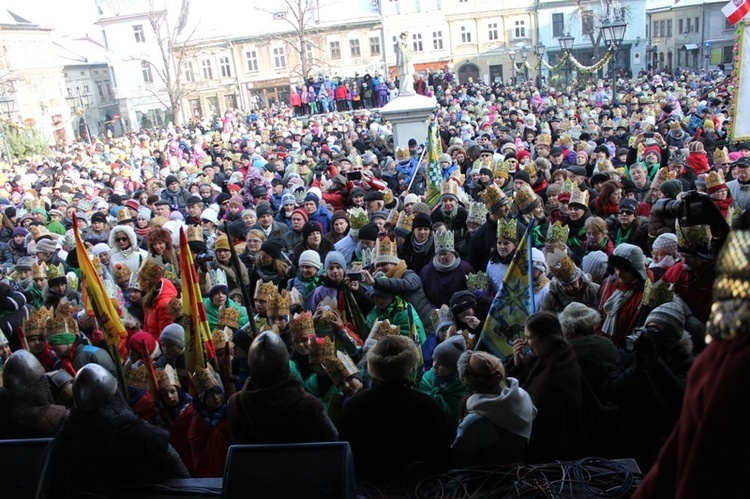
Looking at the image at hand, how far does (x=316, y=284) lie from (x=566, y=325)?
9.04 feet

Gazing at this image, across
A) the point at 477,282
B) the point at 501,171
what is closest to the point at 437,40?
the point at 501,171

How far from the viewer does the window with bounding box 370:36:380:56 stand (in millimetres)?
51156

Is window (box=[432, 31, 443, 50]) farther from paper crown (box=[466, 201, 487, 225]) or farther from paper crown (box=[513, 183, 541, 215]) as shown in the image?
paper crown (box=[513, 183, 541, 215])

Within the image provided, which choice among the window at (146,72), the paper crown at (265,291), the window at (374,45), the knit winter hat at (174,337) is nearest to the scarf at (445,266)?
the paper crown at (265,291)

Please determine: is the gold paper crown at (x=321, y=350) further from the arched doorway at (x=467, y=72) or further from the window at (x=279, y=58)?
the arched doorway at (x=467, y=72)

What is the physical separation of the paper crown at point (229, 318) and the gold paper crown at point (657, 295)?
3.04m

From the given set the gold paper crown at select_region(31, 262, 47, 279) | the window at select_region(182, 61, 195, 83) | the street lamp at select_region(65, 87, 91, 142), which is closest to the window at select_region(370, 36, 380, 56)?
the window at select_region(182, 61, 195, 83)


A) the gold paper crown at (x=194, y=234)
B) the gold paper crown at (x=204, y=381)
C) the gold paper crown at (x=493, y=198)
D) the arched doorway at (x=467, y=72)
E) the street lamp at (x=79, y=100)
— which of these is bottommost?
the gold paper crown at (x=204, y=381)

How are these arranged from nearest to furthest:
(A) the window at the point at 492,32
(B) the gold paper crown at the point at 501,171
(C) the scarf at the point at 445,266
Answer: (C) the scarf at the point at 445,266 → (B) the gold paper crown at the point at 501,171 → (A) the window at the point at 492,32

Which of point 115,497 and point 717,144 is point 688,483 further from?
point 717,144

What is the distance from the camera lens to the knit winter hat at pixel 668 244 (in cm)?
494

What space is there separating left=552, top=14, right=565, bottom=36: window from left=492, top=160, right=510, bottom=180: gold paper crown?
46783 millimetres

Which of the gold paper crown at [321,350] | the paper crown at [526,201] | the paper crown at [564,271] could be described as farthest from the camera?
the paper crown at [526,201]

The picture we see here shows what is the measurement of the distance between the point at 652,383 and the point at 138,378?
10.0 feet
